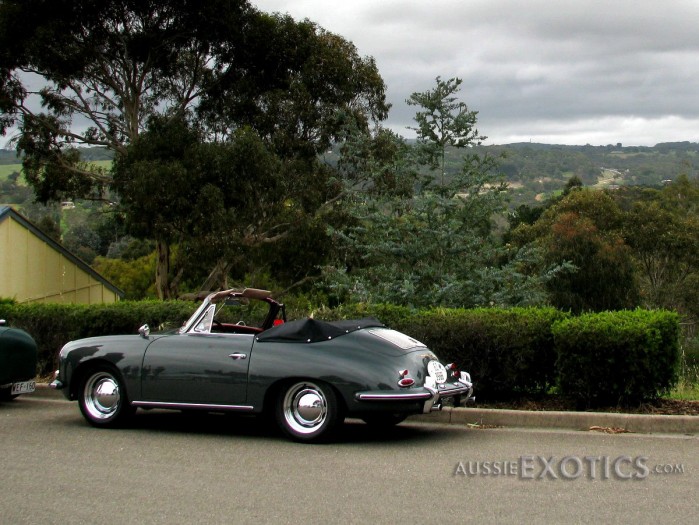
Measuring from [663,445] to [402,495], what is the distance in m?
3.09

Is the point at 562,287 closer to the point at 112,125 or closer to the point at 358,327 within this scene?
the point at 112,125

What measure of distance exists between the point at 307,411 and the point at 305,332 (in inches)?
30.1

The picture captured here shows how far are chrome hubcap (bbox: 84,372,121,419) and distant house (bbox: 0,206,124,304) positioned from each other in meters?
16.6

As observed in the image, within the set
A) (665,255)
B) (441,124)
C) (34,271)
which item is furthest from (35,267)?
(665,255)

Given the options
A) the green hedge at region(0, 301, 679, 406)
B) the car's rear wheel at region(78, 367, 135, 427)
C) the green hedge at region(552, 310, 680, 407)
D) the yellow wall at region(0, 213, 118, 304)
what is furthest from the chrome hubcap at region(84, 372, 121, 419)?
the yellow wall at region(0, 213, 118, 304)

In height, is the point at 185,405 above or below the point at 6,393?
above

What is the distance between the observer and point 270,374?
8586 millimetres

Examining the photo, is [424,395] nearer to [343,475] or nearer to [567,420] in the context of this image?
[343,475]

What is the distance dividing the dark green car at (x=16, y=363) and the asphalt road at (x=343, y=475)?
1.20 m

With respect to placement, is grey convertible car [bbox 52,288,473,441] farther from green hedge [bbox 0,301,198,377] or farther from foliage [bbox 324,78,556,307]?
foliage [bbox 324,78,556,307]

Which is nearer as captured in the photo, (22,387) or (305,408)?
(305,408)

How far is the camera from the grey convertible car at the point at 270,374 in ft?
27.5

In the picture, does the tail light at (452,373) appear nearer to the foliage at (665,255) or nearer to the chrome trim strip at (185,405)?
the chrome trim strip at (185,405)

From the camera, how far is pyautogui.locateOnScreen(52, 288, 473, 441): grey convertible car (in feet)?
27.5
